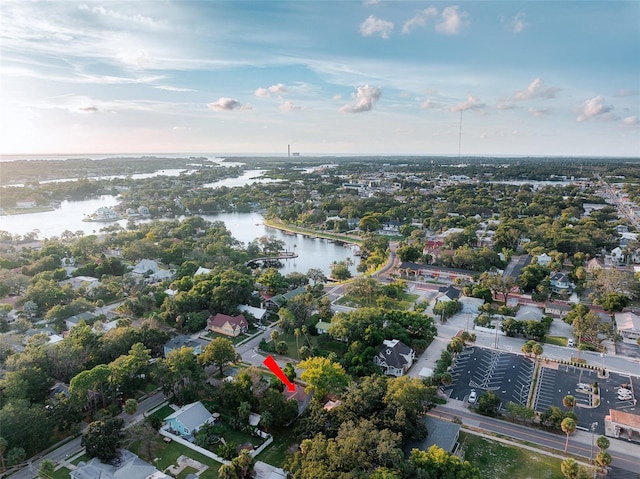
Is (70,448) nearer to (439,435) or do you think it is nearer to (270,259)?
(439,435)

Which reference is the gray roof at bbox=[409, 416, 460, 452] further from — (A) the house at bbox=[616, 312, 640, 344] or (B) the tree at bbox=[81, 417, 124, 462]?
(A) the house at bbox=[616, 312, 640, 344]

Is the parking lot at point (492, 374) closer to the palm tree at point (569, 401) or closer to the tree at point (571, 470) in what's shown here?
the palm tree at point (569, 401)

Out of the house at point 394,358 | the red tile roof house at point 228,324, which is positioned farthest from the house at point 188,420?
the house at point 394,358

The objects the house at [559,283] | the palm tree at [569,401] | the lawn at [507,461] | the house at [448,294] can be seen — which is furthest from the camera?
the house at [559,283]

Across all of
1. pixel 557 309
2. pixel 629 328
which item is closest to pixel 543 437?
pixel 629 328

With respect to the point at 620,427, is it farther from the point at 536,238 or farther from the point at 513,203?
the point at 513,203

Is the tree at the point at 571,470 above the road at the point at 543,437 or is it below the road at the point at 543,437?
above

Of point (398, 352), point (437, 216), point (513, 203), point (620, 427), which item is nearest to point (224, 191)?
point (437, 216)
